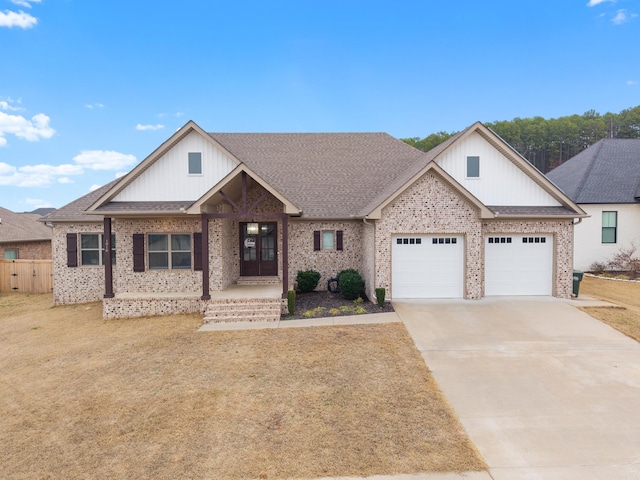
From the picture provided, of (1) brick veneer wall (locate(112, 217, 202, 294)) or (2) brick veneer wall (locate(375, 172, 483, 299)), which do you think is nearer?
(2) brick veneer wall (locate(375, 172, 483, 299))

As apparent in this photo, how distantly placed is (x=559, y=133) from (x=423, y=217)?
58.4m

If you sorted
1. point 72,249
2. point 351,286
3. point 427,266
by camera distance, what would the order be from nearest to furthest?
point 427,266, point 351,286, point 72,249

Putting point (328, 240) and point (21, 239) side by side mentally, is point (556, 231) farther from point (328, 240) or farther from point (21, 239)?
point (21, 239)

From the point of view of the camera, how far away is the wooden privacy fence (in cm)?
1705

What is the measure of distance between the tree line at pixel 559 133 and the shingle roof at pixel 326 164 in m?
44.1

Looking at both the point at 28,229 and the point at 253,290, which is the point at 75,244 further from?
the point at 28,229

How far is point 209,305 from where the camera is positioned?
11383mm

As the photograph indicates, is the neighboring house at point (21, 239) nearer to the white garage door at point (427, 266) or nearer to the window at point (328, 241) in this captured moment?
the window at point (328, 241)

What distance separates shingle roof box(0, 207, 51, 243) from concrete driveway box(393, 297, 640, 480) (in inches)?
1043

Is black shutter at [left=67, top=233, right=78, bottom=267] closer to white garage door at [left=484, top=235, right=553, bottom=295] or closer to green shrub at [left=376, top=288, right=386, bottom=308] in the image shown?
green shrub at [left=376, top=288, right=386, bottom=308]

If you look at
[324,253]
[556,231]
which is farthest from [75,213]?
[556,231]

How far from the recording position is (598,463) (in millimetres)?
4230

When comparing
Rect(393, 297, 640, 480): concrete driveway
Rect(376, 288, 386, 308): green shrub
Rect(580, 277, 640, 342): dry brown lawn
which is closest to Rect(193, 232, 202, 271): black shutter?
Rect(376, 288, 386, 308): green shrub

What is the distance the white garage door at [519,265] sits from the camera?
12.8 metres
